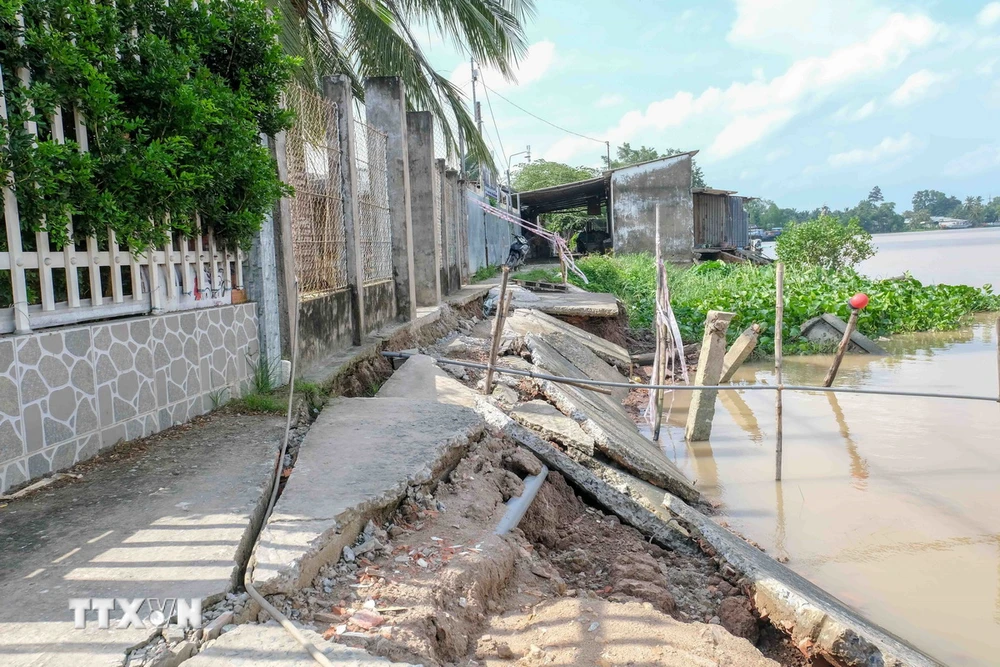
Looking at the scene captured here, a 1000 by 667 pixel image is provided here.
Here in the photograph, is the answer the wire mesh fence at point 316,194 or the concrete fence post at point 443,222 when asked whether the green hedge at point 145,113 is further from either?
the concrete fence post at point 443,222

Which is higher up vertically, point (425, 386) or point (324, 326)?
point (324, 326)

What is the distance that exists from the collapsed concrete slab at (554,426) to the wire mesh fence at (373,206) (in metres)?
2.37

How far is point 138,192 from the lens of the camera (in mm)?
3471

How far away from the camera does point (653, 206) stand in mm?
22688

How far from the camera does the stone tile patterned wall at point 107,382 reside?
2973 millimetres

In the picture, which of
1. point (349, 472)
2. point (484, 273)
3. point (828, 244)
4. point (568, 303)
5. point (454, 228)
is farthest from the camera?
point (828, 244)

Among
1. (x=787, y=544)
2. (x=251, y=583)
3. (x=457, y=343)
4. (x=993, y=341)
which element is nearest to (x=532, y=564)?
Answer: (x=251, y=583)

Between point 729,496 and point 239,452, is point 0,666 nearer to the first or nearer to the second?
point 239,452

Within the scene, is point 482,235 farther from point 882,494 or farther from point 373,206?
point 882,494

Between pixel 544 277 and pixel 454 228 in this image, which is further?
pixel 544 277

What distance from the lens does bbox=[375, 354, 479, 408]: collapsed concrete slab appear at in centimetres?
528

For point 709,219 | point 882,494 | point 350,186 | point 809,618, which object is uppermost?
point 709,219

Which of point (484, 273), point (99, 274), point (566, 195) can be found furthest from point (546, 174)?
point (99, 274)

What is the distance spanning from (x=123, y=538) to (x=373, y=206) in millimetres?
5037
